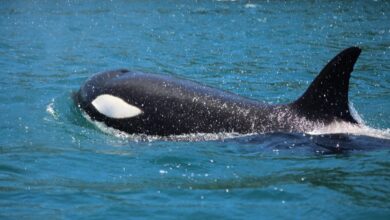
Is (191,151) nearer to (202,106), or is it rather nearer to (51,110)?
(202,106)

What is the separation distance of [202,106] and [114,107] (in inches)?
55.9

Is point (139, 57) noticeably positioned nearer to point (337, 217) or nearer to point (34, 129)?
point (34, 129)

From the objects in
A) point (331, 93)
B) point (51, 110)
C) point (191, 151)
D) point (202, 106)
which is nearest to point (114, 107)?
point (202, 106)

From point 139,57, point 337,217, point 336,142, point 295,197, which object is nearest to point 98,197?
point 295,197

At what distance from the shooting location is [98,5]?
4000 cm

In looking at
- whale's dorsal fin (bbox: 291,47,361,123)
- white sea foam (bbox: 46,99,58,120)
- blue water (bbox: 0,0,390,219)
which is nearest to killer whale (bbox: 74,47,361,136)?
whale's dorsal fin (bbox: 291,47,361,123)

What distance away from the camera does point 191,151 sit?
26.0 feet

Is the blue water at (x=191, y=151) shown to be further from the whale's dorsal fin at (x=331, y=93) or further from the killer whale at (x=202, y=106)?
the whale's dorsal fin at (x=331, y=93)

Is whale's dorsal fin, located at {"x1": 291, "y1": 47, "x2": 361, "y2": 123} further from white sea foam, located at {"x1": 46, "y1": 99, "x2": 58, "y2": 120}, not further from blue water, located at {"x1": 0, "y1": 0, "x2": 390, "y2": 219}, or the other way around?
white sea foam, located at {"x1": 46, "y1": 99, "x2": 58, "y2": 120}

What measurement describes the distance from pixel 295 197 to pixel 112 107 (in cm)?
381

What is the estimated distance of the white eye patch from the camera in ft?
29.3

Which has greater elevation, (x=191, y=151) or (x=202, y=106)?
(x=202, y=106)

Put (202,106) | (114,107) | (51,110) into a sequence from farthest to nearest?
(51,110)
(114,107)
(202,106)

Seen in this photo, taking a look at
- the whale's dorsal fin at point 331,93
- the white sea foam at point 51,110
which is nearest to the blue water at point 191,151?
the white sea foam at point 51,110
